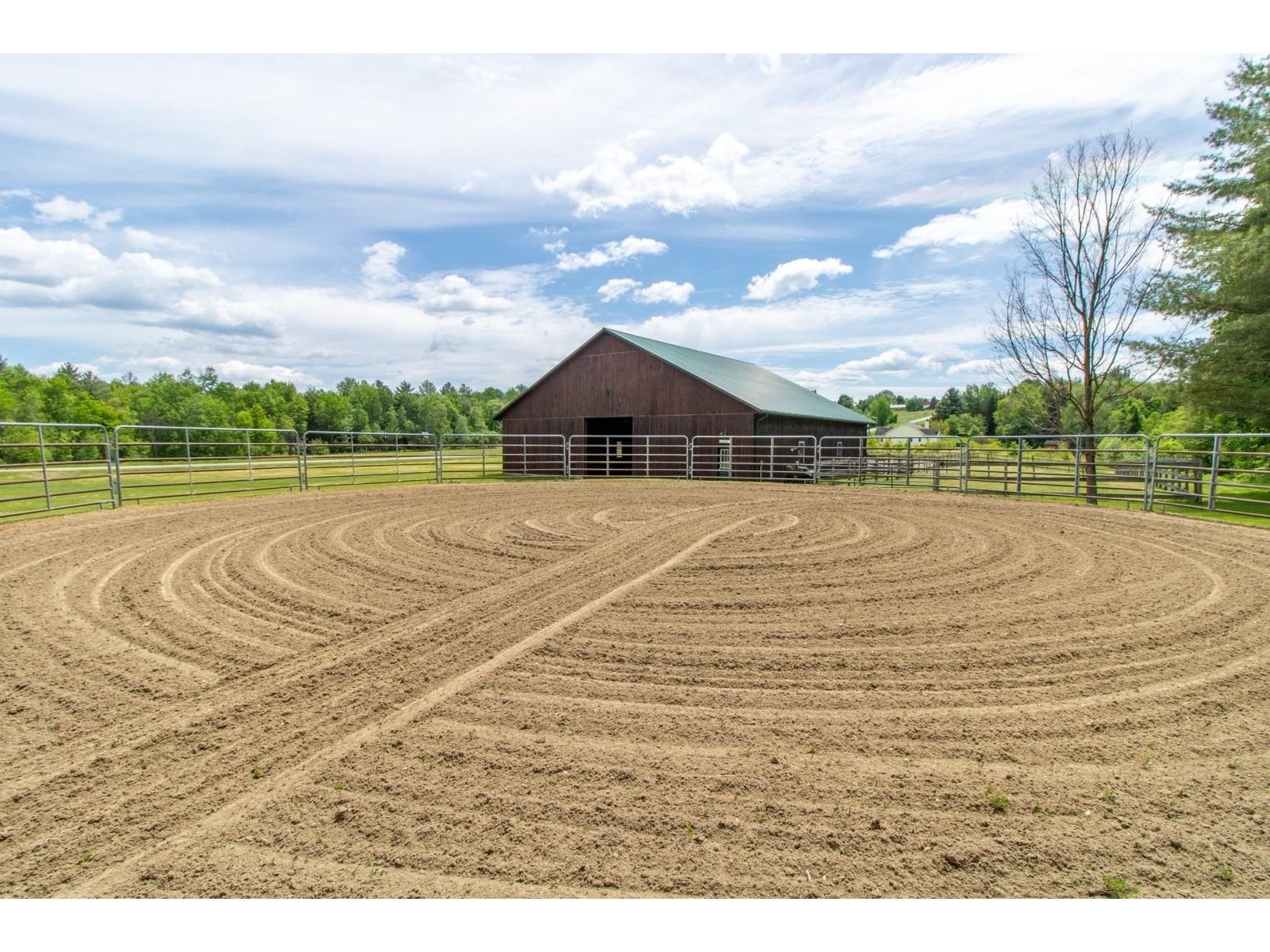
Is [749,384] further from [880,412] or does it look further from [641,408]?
[880,412]

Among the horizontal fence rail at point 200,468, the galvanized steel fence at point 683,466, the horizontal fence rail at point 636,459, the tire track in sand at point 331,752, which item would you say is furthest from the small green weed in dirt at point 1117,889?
the horizontal fence rail at point 636,459

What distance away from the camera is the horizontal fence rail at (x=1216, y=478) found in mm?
9617

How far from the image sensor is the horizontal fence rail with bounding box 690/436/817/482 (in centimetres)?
1939

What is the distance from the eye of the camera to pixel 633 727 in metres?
3.12

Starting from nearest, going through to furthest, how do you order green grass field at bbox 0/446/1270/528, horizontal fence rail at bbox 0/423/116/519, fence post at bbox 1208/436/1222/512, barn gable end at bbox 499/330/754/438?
1. horizontal fence rail at bbox 0/423/116/519
2. fence post at bbox 1208/436/1222/512
3. green grass field at bbox 0/446/1270/528
4. barn gable end at bbox 499/330/754/438

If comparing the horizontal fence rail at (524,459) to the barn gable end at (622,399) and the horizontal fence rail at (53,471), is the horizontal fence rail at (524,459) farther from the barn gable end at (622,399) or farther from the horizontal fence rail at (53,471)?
the horizontal fence rail at (53,471)

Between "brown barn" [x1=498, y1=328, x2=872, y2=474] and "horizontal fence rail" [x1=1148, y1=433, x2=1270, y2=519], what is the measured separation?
920cm

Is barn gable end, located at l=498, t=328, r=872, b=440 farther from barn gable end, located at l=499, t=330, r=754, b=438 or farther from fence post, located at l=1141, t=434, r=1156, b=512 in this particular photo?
fence post, located at l=1141, t=434, r=1156, b=512

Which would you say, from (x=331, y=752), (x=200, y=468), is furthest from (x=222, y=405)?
(x=331, y=752)

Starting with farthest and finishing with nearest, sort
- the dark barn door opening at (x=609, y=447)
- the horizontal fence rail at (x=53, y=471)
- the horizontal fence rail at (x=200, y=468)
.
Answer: the dark barn door opening at (x=609, y=447) < the horizontal fence rail at (x=200, y=468) < the horizontal fence rail at (x=53, y=471)

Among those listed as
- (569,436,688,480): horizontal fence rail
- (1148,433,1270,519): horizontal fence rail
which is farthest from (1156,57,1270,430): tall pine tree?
(569,436,688,480): horizontal fence rail

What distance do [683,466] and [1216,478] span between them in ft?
42.8

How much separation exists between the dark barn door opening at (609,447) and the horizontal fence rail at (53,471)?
12996 millimetres

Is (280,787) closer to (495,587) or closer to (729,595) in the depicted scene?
(495,587)
